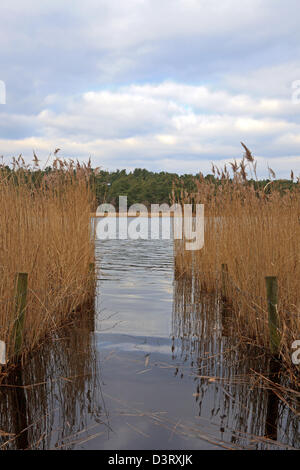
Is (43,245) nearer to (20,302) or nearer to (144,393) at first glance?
(20,302)

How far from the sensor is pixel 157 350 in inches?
153

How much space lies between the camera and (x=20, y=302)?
3184 mm

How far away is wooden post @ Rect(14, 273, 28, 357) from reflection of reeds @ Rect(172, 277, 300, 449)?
1326 millimetres

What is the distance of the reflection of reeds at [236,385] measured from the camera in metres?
2.47

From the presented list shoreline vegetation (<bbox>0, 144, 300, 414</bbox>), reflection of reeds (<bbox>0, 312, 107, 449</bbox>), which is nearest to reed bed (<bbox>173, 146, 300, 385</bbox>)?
shoreline vegetation (<bbox>0, 144, 300, 414</bbox>)

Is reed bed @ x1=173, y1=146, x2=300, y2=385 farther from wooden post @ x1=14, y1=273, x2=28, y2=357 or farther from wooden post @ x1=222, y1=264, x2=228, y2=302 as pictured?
wooden post @ x1=14, y1=273, x2=28, y2=357

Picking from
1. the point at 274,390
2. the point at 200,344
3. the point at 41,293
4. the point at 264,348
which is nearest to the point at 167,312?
the point at 200,344

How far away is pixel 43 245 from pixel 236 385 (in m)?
2.05

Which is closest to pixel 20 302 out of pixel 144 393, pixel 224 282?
pixel 144 393

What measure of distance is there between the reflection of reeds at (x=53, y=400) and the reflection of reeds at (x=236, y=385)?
0.74 metres

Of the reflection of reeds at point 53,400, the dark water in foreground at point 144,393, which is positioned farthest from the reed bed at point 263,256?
the reflection of reeds at point 53,400

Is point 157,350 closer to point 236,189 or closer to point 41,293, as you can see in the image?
point 41,293
